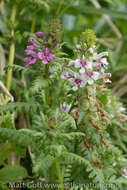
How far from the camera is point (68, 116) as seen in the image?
1487mm

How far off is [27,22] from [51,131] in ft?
5.71

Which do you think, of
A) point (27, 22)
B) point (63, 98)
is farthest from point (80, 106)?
point (27, 22)

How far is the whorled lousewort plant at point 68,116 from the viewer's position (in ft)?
4.67

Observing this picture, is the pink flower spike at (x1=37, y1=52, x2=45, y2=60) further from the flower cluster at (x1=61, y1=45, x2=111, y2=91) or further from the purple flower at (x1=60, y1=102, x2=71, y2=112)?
the purple flower at (x1=60, y1=102, x2=71, y2=112)

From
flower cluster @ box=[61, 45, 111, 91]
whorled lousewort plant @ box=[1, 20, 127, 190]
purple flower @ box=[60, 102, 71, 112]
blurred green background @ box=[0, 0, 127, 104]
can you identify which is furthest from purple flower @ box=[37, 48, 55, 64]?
blurred green background @ box=[0, 0, 127, 104]

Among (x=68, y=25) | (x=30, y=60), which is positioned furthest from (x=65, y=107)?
(x=68, y=25)

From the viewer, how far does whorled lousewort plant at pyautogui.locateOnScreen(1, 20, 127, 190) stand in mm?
1425

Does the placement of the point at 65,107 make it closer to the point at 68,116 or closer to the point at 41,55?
the point at 68,116

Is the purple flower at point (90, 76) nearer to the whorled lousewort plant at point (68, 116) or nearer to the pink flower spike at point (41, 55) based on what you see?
the whorled lousewort plant at point (68, 116)

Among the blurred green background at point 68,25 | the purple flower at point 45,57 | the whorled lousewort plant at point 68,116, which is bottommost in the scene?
the whorled lousewort plant at point 68,116

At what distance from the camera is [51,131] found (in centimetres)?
138

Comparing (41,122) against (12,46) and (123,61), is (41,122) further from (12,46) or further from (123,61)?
(123,61)

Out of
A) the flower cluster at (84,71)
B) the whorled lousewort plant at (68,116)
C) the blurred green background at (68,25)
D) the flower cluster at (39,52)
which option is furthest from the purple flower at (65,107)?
the blurred green background at (68,25)

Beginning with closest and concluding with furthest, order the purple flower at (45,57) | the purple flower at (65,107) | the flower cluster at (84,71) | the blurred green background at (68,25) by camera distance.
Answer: the purple flower at (45,57) → the flower cluster at (84,71) → the purple flower at (65,107) → the blurred green background at (68,25)
